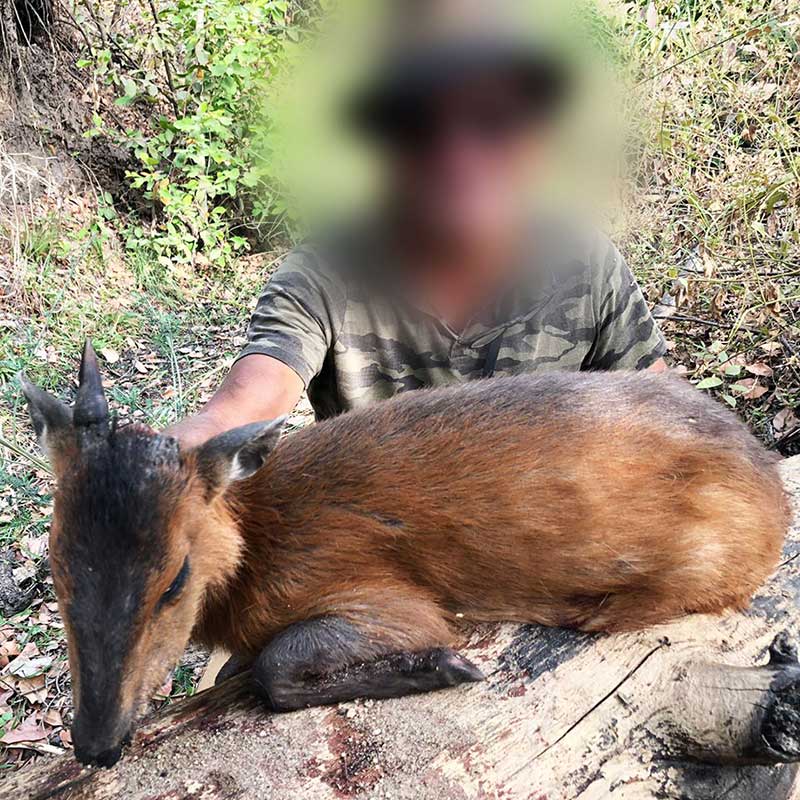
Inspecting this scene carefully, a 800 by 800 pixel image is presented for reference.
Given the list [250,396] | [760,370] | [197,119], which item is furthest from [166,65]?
[760,370]

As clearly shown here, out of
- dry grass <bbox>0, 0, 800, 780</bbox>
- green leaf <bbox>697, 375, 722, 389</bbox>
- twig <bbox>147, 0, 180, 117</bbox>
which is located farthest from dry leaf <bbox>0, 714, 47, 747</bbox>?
twig <bbox>147, 0, 180, 117</bbox>

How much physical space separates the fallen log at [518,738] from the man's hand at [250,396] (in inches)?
41.3

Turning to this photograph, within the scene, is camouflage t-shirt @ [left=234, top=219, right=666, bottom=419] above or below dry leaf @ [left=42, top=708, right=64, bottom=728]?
above

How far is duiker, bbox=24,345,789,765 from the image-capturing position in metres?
2.33

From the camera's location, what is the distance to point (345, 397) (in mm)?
3930

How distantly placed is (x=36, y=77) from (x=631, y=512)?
27.0ft

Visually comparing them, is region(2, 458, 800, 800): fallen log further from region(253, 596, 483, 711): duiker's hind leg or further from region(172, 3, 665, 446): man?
region(172, 3, 665, 446): man

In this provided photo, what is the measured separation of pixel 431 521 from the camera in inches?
100

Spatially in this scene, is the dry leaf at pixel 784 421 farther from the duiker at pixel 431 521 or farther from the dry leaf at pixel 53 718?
the dry leaf at pixel 53 718

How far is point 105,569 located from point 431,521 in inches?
41.0

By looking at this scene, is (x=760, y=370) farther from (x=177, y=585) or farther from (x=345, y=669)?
(x=177, y=585)

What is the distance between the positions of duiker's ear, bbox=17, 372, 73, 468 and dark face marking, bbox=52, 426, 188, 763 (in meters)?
0.22

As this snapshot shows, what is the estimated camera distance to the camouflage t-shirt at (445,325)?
357 centimetres

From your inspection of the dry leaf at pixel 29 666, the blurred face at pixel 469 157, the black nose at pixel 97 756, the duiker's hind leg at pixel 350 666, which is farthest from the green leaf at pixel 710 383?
the dry leaf at pixel 29 666
